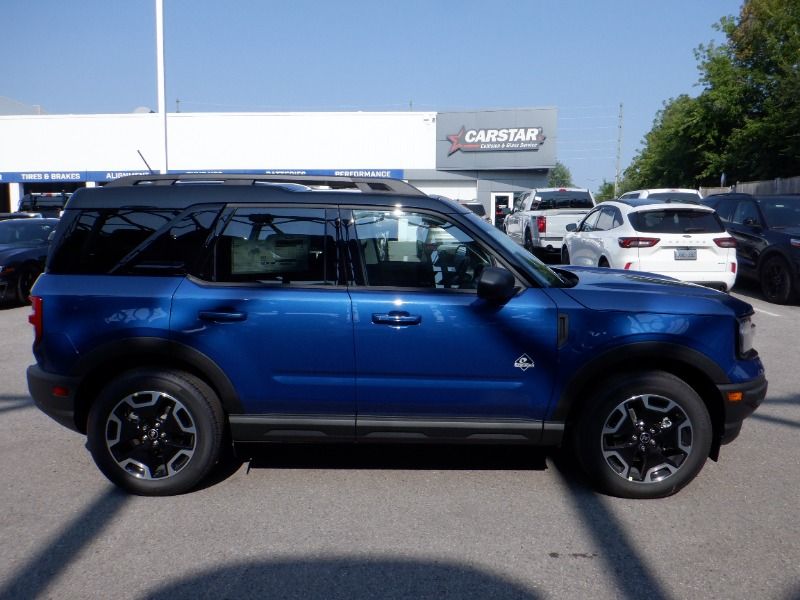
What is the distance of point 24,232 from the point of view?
13.8 meters

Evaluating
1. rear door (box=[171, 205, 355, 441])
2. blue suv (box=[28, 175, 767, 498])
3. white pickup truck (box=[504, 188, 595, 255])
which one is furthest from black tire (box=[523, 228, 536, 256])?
rear door (box=[171, 205, 355, 441])

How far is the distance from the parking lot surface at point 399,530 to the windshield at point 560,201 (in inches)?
605

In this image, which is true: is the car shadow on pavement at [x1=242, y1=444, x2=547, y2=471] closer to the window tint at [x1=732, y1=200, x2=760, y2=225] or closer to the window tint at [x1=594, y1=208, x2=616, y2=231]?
the window tint at [x1=594, y1=208, x2=616, y2=231]

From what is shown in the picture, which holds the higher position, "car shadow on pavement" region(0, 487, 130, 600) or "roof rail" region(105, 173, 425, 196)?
"roof rail" region(105, 173, 425, 196)

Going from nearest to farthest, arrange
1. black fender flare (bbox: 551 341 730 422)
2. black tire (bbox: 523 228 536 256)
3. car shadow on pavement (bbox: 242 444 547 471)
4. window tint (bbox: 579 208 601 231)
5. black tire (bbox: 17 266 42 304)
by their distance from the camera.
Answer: black fender flare (bbox: 551 341 730 422) < car shadow on pavement (bbox: 242 444 547 471) < window tint (bbox: 579 208 601 231) < black tire (bbox: 17 266 42 304) < black tire (bbox: 523 228 536 256)

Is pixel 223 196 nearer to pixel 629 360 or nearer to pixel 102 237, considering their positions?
pixel 102 237

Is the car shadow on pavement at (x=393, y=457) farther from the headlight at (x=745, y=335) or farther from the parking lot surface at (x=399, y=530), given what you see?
the headlight at (x=745, y=335)

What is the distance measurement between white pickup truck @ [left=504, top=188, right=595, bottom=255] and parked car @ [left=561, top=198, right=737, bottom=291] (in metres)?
4.26

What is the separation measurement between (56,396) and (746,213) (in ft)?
40.5

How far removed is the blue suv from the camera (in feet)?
13.7

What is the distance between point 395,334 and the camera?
4176 mm

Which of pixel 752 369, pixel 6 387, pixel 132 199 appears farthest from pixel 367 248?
pixel 6 387

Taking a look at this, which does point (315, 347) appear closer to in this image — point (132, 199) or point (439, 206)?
point (439, 206)

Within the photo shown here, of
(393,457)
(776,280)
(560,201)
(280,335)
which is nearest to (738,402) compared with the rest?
(393,457)
